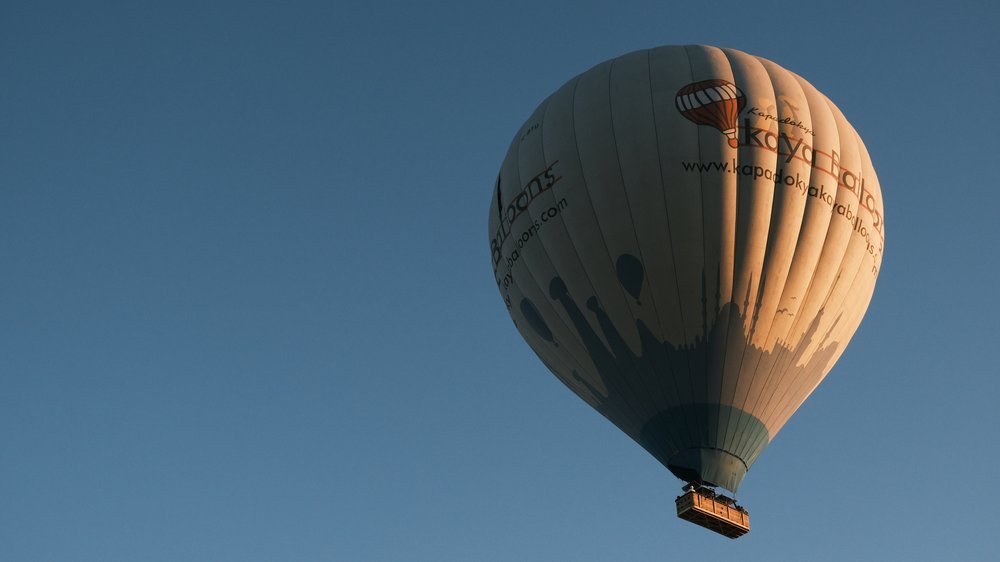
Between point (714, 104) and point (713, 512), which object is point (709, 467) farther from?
point (714, 104)

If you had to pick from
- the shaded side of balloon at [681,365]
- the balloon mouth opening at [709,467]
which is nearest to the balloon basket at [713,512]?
the balloon mouth opening at [709,467]

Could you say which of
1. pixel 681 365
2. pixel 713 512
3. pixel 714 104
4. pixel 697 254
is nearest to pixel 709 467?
pixel 713 512

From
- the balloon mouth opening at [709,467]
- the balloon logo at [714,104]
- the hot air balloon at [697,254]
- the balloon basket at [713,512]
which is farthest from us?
the balloon logo at [714,104]

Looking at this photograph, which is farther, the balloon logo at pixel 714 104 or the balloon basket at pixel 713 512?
the balloon logo at pixel 714 104

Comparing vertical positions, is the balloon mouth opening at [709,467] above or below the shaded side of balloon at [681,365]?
below

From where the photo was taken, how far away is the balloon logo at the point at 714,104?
24422 millimetres

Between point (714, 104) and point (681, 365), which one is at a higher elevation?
point (714, 104)

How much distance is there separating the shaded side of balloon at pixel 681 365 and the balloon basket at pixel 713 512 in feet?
1.23

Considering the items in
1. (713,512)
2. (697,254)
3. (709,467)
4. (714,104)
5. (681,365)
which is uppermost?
(714,104)

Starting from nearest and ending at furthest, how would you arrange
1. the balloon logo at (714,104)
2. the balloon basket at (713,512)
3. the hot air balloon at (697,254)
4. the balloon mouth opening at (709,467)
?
1. the balloon basket at (713,512)
2. the balloon mouth opening at (709,467)
3. the hot air balloon at (697,254)
4. the balloon logo at (714,104)

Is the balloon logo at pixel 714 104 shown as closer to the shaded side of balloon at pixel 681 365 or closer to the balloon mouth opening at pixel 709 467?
the shaded side of balloon at pixel 681 365

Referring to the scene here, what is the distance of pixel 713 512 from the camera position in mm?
23391

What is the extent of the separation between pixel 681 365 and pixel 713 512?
247 centimetres

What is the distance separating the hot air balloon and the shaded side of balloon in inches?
1.0
